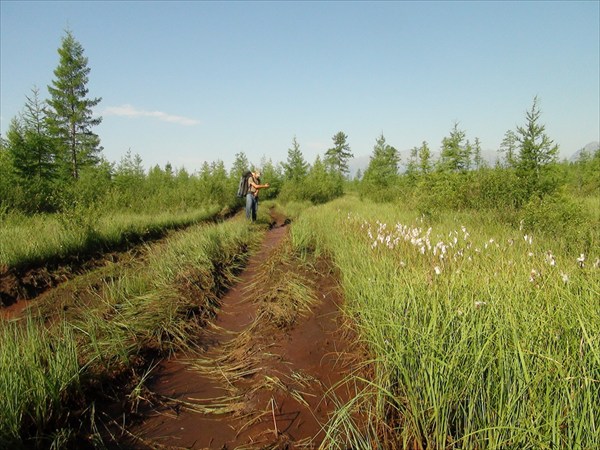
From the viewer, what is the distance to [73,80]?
2614 centimetres

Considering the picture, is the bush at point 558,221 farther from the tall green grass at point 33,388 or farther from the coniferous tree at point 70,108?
the coniferous tree at point 70,108

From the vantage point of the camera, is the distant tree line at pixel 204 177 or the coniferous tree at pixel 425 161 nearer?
the distant tree line at pixel 204 177

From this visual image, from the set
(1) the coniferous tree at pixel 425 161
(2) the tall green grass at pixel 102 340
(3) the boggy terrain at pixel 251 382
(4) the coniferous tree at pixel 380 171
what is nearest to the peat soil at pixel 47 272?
(3) the boggy terrain at pixel 251 382

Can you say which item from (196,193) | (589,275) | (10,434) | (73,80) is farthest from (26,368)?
(73,80)

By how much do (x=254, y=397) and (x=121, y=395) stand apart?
1.17 meters

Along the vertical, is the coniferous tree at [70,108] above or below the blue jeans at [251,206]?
above

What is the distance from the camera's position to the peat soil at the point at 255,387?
233 centimetres

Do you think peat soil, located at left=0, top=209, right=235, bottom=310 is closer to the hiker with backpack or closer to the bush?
the hiker with backpack

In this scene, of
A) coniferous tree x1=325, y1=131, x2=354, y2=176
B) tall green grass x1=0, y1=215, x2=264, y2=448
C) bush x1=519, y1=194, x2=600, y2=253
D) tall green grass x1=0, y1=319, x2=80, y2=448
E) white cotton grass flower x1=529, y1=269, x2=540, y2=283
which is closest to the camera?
tall green grass x1=0, y1=319, x2=80, y2=448

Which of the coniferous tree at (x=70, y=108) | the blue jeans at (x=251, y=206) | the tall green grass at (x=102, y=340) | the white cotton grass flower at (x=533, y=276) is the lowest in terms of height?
the tall green grass at (x=102, y=340)

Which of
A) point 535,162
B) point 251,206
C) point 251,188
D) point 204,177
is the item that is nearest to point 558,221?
point 535,162

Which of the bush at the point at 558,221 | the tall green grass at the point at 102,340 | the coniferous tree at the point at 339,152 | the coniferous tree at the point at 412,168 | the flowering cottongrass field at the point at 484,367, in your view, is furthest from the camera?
the coniferous tree at the point at 339,152

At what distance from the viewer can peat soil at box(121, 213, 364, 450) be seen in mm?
2326

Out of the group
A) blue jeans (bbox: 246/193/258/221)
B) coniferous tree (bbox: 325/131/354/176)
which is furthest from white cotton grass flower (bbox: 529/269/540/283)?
coniferous tree (bbox: 325/131/354/176)
